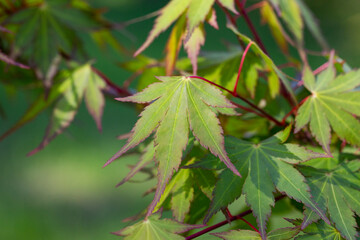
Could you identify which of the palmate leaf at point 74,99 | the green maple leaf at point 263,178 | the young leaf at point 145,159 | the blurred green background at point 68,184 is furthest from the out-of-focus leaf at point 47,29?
the blurred green background at point 68,184

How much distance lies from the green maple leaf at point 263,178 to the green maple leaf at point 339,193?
0.11 ft

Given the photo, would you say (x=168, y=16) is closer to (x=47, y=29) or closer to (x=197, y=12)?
(x=197, y=12)

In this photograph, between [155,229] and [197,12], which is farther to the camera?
[197,12]

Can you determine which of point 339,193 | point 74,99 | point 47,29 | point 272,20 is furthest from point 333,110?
point 47,29

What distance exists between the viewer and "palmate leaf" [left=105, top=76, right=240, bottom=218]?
1.81ft

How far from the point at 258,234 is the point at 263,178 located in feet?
0.25

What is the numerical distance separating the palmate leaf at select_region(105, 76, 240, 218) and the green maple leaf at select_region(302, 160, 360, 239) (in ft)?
0.48

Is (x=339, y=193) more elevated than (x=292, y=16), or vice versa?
(x=292, y=16)

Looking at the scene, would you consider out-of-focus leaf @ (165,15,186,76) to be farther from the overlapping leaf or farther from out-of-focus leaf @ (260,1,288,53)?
out-of-focus leaf @ (260,1,288,53)

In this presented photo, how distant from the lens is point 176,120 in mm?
583

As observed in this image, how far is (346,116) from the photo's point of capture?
671 mm

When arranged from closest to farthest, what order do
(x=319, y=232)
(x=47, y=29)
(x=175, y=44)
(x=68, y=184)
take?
1. (x=319, y=232)
2. (x=175, y=44)
3. (x=47, y=29)
4. (x=68, y=184)

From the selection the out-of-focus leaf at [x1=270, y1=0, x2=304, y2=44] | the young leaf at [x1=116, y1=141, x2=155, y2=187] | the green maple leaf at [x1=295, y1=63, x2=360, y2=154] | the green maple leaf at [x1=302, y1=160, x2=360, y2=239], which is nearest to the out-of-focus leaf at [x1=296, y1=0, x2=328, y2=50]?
the out-of-focus leaf at [x1=270, y1=0, x2=304, y2=44]

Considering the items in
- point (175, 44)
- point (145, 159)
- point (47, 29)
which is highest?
point (47, 29)
